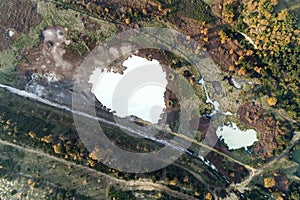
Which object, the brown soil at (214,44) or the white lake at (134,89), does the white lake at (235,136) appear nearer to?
the brown soil at (214,44)

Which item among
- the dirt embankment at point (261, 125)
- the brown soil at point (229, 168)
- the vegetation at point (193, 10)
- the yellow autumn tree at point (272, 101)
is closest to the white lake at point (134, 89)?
the vegetation at point (193, 10)

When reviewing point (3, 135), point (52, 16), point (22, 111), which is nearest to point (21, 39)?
point (52, 16)

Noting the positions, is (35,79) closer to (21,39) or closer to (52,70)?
(52,70)

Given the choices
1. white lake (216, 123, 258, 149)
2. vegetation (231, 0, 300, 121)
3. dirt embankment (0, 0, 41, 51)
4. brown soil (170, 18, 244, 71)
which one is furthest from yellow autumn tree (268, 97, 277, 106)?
dirt embankment (0, 0, 41, 51)

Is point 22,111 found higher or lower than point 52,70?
lower

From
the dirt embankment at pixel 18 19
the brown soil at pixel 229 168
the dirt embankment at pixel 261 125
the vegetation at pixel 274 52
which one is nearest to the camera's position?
the vegetation at pixel 274 52
